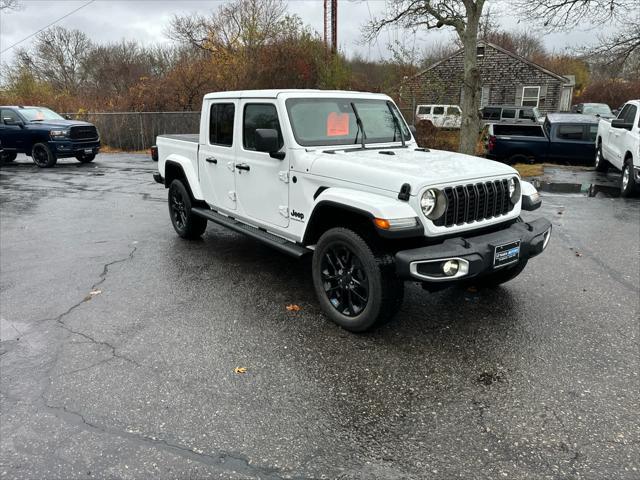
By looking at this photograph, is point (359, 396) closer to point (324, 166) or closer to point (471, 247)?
point (471, 247)

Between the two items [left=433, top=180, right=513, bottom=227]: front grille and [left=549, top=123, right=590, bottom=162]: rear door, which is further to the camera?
[left=549, top=123, right=590, bottom=162]: rear door

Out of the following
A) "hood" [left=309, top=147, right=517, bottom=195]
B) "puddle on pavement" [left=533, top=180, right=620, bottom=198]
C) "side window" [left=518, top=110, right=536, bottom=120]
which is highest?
"side window" [left=518, top=110, right=536, bottom=120]

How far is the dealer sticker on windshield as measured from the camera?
12.0ft

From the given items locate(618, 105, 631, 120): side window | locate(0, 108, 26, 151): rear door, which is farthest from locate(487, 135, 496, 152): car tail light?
locate(0, 108, 26, 151): rear door

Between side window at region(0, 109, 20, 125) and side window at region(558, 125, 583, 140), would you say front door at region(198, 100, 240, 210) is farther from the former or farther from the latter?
side window at region(0, 109, 20, 125)

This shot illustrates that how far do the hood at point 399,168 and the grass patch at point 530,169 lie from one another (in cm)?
955

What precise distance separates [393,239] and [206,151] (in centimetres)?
315

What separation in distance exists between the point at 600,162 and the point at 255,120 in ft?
39.2

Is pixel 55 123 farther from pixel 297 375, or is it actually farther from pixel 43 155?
pixel 297 375

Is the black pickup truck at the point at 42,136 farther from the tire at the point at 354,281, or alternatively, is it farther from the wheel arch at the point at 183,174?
the tire at the point at 354,281

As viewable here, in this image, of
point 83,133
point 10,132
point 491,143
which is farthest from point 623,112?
point 10,132

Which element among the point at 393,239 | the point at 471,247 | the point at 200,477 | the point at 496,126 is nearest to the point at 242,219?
the point at 393,239

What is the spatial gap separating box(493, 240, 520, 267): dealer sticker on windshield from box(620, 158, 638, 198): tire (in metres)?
7.41

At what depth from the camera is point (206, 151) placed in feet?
19.2
